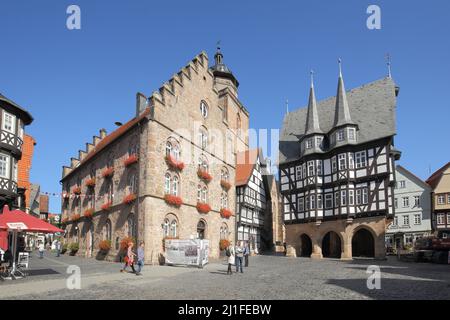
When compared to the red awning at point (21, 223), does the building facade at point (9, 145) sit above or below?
above

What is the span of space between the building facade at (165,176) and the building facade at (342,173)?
6694 millimetres

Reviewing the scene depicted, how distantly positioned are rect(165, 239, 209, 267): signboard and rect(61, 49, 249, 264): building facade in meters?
1.24

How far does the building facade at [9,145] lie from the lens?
71.9 feet

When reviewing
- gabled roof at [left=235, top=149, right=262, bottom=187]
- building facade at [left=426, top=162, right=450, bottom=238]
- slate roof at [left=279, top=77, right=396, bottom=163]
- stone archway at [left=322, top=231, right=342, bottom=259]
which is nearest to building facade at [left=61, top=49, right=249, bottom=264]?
gabled roof at [left=235, top=149, right=262, bottom=187]

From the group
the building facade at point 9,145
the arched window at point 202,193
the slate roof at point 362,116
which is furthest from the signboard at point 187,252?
the slate roof at point 362,116

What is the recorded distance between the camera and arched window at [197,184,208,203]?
29658 mm

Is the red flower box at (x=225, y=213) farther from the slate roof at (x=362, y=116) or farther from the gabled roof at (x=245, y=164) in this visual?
the slate roof at (x=362, y=116)

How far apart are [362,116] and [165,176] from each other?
763 inches

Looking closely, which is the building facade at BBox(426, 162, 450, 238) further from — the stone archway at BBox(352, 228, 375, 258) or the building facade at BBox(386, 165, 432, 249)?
the stone archway at BBox(352, 228, 375, 258)

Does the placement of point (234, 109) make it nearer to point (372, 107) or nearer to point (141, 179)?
point (372, 107)

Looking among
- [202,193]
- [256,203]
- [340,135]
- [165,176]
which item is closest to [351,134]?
[340,135]

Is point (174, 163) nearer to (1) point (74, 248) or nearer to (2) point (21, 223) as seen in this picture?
(2) point (21, 223)

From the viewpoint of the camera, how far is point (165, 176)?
26.1 metres

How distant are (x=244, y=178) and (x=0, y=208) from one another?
24378 mm
